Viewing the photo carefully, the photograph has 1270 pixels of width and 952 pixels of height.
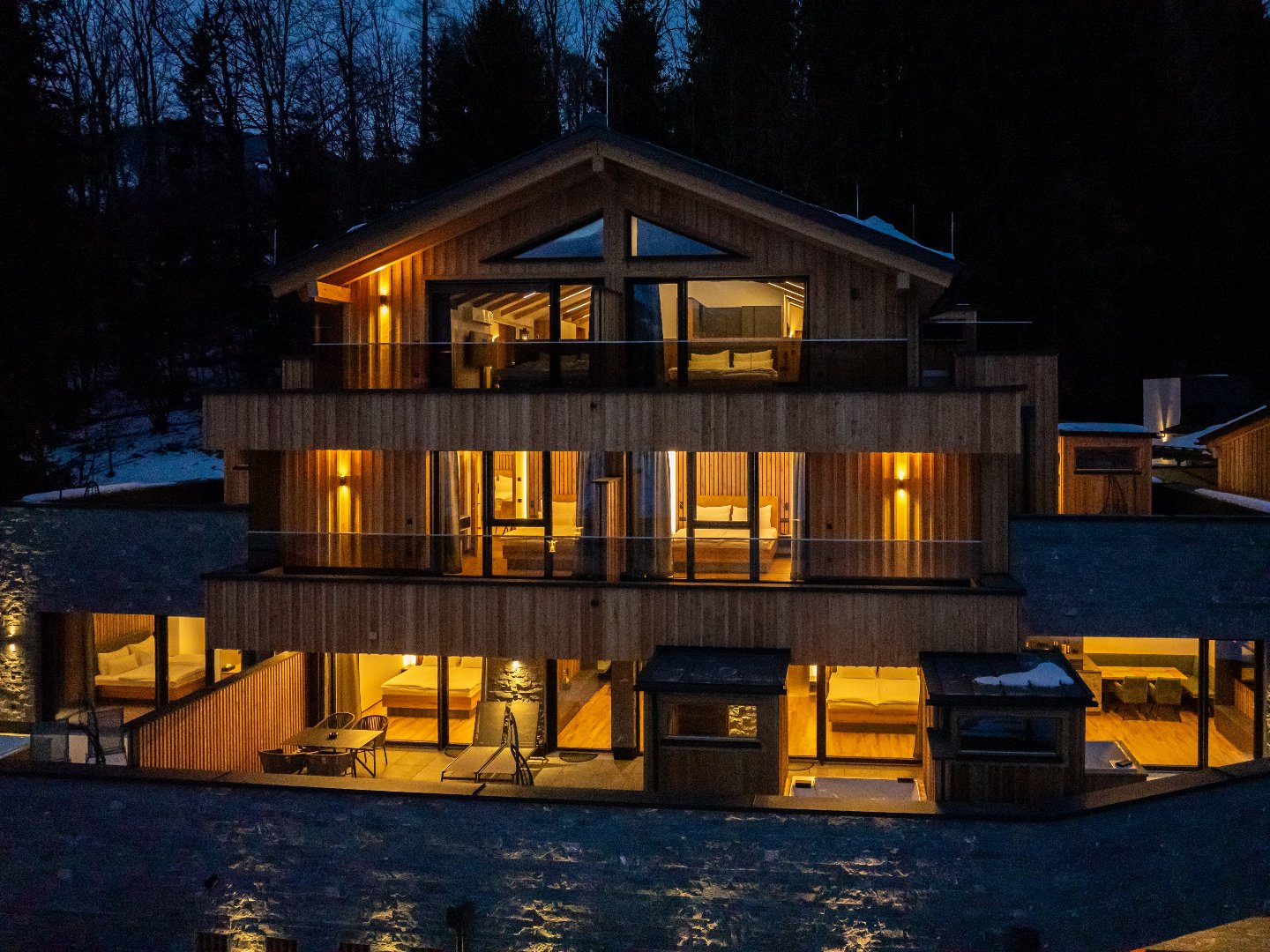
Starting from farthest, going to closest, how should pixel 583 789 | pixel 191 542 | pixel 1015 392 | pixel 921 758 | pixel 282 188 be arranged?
1. pixel 282 188
2. pixel 191 542
3. pixel 921 758
4. pixel 1015 392
5. pixel 583 789

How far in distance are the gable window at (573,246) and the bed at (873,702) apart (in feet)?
23.3

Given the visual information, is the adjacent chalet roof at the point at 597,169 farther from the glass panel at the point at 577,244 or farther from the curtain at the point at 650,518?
the curtain at the point at 650,518

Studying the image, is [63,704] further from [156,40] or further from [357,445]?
[156,40]

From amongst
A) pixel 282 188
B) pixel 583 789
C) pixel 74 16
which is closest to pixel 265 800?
pixel 583 789

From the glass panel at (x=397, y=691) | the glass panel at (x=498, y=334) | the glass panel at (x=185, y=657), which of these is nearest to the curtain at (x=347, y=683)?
the glass panel at (x=397, y=691)

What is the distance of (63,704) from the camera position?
1784cm

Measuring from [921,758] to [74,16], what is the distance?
1419 inches

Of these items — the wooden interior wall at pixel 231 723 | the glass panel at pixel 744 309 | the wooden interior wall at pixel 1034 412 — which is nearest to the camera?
the wooden interior wall at pixel 231 723

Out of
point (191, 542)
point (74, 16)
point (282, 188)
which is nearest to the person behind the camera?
point (191, 542)

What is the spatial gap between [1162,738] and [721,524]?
699 cm

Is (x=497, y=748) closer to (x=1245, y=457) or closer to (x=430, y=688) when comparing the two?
(x=430, y=688)

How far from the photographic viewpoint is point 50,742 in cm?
1330

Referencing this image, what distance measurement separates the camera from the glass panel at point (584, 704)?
53.1 feet

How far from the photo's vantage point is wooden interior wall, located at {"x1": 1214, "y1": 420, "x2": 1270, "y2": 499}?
18.3 m
